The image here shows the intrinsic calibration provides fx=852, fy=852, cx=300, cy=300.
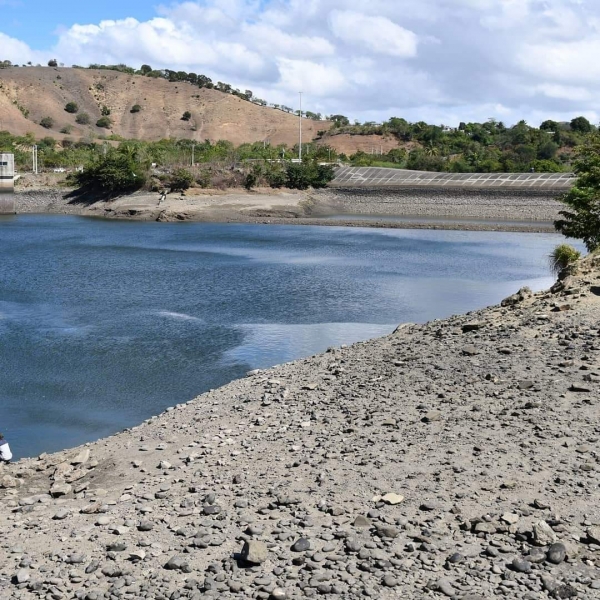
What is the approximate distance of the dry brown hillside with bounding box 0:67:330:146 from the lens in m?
162

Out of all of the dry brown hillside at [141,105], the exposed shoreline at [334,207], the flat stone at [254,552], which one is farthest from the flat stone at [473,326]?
the dry brown hillside at [141,105]

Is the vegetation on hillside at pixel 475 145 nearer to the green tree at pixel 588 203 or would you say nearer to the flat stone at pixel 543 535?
the green tree at pixel 588 203

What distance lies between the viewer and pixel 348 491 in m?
12.7

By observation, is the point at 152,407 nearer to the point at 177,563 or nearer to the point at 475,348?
the point at 475,348

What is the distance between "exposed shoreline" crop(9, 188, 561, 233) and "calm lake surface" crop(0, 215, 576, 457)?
12.0 meters

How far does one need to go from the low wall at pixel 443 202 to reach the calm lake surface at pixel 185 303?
16035 millimetres

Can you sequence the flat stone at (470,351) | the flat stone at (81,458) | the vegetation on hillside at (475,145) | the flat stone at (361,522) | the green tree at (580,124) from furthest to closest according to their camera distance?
the green tree at (580,124), the vegetation on hillside at (475,145), the flat stone at (470,351), the flat stone at (81,458), the flat stone at (361,522)

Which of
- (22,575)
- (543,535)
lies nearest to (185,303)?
(22,575)

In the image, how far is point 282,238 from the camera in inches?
2667

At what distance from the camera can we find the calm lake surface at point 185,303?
21922 mm

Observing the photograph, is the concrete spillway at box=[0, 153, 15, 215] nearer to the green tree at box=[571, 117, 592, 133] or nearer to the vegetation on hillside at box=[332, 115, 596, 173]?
the vegetation on hillside at box=[332, 115, 596, 173]

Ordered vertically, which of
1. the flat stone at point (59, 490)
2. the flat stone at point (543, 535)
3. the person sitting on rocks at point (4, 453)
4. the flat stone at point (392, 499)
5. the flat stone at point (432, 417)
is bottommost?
the person sitting on rocks at point (4, 453)

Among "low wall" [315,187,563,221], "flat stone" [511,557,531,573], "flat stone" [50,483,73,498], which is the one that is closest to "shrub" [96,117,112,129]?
"low wall" [315,187,563,221]

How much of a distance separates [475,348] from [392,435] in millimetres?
5381
